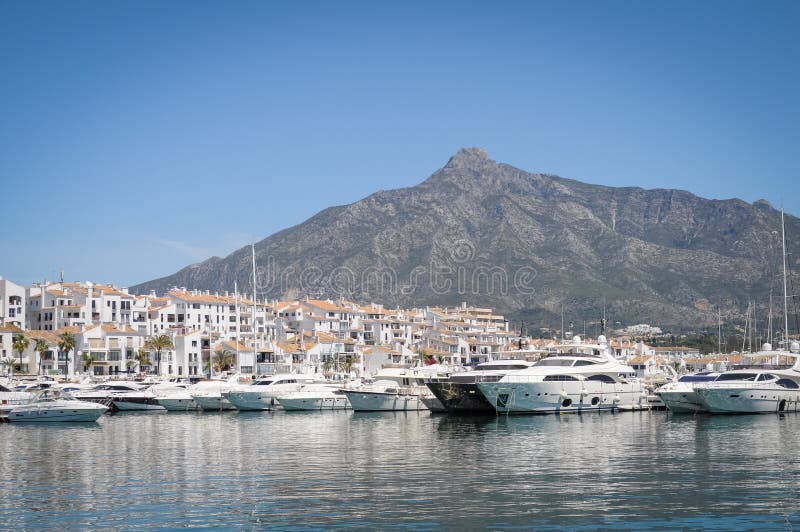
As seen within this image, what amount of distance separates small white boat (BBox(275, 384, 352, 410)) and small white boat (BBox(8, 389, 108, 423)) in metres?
18.2

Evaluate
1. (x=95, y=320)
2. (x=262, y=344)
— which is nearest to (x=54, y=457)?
(x=262, y=344)

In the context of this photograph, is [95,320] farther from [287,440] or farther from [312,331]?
[287,440]

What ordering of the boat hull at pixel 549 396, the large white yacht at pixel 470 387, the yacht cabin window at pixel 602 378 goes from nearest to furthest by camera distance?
the boat hull at pixel 549 396
the large white yacht at pixel 470 387
the yacht cabin window at pixel 602 378

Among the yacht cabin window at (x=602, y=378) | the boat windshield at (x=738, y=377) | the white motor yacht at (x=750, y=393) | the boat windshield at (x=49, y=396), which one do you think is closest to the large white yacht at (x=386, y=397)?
the yacht cabin window at (x=602, y=378)

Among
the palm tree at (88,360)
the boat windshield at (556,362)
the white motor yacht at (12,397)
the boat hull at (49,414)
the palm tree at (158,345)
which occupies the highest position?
the palm tree at (158,345)

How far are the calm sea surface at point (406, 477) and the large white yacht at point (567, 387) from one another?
8385 mm

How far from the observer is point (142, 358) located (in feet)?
391

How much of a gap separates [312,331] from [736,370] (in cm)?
9452

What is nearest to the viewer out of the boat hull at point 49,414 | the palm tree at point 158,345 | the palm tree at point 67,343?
the boat hull at point 49,414

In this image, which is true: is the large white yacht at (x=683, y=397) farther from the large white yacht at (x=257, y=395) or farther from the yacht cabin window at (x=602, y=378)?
the large white yacht at (x=257, y=395)

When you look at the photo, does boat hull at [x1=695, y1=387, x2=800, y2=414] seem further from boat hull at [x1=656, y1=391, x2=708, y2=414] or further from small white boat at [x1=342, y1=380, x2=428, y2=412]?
small white boat at [x1=342, y1=380, x2=428, y2=412]

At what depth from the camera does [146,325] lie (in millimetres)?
139250

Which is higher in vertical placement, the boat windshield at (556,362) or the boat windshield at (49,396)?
the boat windshield at (556,362)

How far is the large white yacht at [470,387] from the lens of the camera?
229 feet
